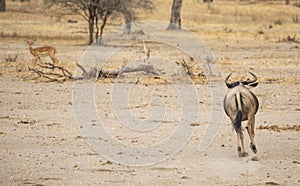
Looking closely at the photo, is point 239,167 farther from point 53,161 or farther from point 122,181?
point 53,161

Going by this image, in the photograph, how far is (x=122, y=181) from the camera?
9.58 m

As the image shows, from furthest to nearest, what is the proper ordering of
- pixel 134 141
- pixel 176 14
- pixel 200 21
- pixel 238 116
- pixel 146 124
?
1. pixel 200 21
2. pixel 176 14
3. pixel 146 124
4. pixel 134 141
5. pixel 238 116

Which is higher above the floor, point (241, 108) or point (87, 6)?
point (241, 108)

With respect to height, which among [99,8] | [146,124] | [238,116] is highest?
[238,116]

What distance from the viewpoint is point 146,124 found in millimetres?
14094

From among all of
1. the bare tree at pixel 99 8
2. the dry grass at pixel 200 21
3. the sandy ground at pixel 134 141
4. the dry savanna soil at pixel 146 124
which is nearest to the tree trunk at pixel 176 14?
the dry grass at pixel 200 21

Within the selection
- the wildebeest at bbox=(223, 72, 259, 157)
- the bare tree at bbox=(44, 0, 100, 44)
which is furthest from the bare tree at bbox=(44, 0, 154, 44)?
the wildebeest at bbox=(223, 72, 259, 157)

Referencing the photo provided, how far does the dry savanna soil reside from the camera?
10031 mm

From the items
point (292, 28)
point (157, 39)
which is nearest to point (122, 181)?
point (157, 39)

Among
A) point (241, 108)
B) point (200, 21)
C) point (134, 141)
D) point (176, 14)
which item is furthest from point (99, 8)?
point (241, 108)

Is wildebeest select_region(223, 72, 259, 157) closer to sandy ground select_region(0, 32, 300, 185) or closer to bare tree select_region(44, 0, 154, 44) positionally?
sandy ground select_region(0, 32, 300, 185)

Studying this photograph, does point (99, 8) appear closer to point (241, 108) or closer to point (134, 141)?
point (134, 141)

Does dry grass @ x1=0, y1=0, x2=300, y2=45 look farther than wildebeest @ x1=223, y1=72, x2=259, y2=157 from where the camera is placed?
Yes

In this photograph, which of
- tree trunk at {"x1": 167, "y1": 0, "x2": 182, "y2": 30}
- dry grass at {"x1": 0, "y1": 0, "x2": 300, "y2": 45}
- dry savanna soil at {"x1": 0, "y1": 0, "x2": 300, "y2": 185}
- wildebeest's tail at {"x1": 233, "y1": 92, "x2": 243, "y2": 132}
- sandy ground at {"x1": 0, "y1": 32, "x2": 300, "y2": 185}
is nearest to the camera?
sandy ground at {"x1": 0, "y1": 32, "x2": 300, "y2": 185}
